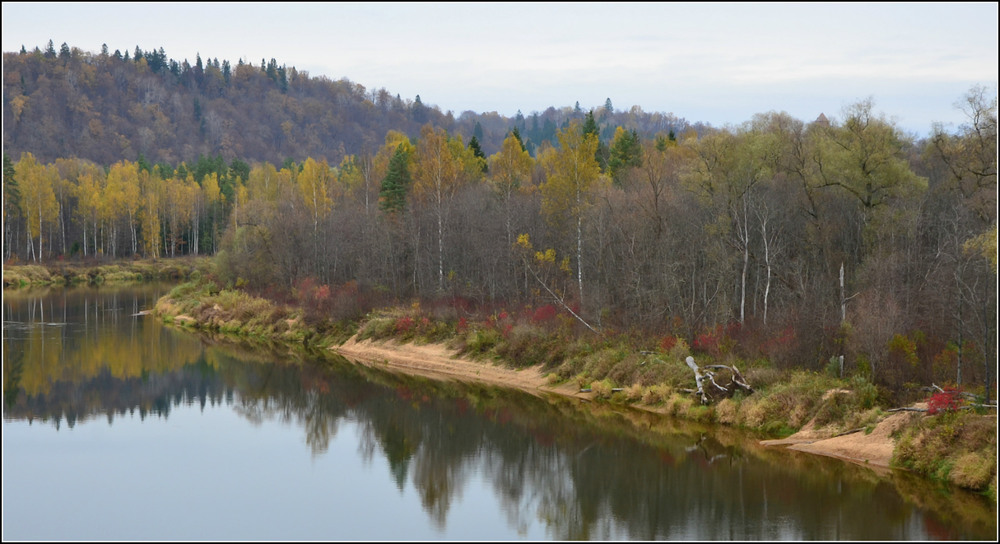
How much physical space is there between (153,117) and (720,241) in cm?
16093

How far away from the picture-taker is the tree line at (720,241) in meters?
26.7

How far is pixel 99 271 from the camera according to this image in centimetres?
8175

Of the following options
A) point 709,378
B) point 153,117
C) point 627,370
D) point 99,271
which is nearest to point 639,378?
point 627,370

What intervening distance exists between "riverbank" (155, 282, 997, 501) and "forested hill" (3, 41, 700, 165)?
10047 centimetres

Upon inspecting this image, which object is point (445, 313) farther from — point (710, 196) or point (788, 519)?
point (788, 519)

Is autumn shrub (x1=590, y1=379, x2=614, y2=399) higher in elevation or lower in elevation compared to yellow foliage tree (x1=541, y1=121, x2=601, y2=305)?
lower

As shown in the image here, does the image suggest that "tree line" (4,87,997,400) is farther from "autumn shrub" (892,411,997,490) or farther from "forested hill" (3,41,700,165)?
"forested hill" (3,41,700,165)

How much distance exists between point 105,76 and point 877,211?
175779 mm

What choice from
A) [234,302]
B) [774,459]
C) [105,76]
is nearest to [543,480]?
[774,459]

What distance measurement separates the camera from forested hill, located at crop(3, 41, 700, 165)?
15500cm

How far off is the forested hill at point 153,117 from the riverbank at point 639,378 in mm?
100473

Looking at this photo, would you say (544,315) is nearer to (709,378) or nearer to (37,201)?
(709,378)

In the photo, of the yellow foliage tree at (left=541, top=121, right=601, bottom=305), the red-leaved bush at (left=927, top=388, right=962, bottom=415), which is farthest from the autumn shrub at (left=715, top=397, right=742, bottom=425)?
the yellow foliage tree at (left=541, top=121, right=601, bottom=305)

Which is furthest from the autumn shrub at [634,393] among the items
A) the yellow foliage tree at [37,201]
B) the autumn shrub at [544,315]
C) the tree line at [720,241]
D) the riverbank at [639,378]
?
the yellow foliage tree at [37,201]
